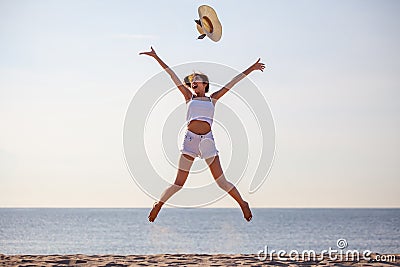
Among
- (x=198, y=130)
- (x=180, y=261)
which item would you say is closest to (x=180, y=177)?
(x=198, y=130)

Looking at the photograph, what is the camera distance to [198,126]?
28.4 feet

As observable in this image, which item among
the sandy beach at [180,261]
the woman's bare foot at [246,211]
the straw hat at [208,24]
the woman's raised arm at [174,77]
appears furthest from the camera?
the sandy beach at [180,261]

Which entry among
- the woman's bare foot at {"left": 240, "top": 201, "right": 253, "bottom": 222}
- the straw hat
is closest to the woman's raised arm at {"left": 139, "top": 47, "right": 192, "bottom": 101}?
the straw hat

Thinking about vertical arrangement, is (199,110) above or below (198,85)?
below

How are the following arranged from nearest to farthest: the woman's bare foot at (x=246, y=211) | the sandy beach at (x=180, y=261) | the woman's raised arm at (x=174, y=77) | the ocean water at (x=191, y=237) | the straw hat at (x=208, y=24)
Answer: the woman's raised arm at (x=174, y=77) < the woman's bare foot at (x=246, y=211) < the straw hat at (x=208, y=24) < the sandy beach at (x=180, y=261) < the ocean water at (x=191, y=237)

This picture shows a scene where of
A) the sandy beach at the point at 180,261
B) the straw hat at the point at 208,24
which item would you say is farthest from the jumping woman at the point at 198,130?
the sandy beach at the point at 180,261

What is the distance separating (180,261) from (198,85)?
635 cm

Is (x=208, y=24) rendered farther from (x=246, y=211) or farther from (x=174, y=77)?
(x=246, y=211)

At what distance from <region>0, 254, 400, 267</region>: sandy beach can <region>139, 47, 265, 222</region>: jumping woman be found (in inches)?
213

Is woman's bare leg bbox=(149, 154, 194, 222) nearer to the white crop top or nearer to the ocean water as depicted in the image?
the white crop top

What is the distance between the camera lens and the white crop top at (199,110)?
8.61 meters

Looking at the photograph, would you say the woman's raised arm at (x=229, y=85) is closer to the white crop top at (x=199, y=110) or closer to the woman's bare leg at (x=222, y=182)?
the white crop top at (x=199, y=110)

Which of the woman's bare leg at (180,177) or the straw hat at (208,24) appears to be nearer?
the woman's bare leg at (180,177)

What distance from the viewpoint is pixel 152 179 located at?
9211mm
